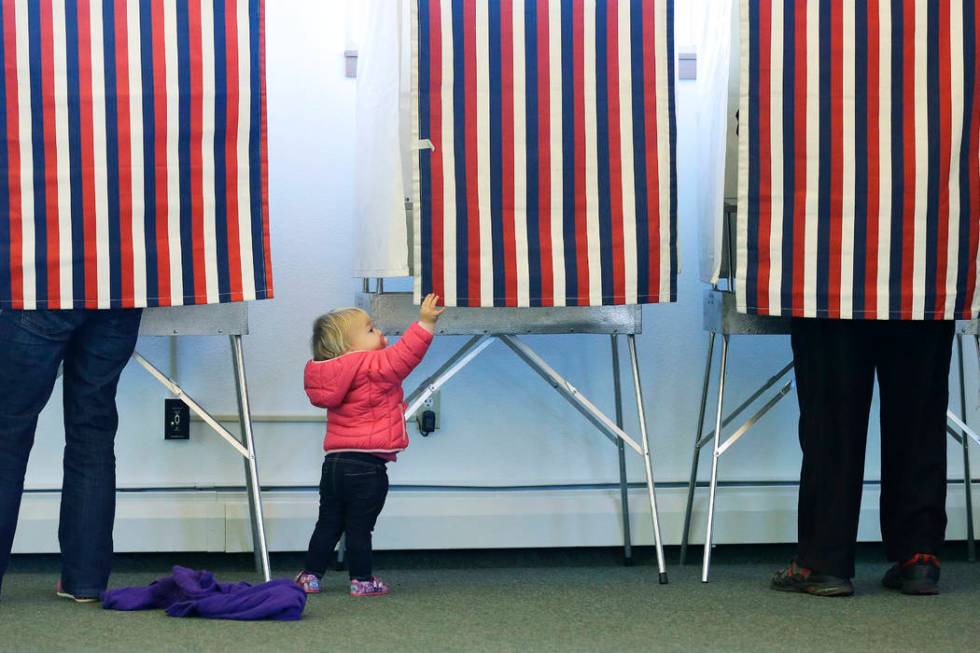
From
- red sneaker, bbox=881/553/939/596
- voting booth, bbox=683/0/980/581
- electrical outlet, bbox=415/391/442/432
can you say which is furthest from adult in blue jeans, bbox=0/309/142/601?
red sneaker, bbox=881/553/939/596

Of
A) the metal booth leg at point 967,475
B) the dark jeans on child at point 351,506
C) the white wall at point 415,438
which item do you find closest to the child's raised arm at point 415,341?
the dark jeans on child at point 351,506

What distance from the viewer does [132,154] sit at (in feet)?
8.75

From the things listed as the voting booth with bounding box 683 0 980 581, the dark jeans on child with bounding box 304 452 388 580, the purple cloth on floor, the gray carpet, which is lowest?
the gray carpet

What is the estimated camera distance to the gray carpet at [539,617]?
2.27m

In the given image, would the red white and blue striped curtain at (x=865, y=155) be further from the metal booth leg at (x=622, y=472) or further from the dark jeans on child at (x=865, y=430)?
the metal booth leg at (x=622, y=472)

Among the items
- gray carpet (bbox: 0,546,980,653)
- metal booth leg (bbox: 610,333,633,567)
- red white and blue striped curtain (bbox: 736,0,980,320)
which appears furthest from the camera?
metal booth leg (bbox: 610,333,633,567)

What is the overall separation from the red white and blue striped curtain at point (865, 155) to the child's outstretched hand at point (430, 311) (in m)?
0.66

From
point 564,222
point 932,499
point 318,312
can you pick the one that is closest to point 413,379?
point 318,312

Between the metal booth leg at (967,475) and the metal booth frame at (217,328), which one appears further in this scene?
the metal booth leg at (967,475)

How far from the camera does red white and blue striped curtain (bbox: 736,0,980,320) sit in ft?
8.89

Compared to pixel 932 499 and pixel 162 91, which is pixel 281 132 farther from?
pixel 932 499

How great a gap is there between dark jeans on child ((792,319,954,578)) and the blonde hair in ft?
3.31

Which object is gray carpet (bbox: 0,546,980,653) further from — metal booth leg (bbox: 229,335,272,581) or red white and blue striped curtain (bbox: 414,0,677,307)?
red white and blue striped curtain (bbox: 414,0,677,307)

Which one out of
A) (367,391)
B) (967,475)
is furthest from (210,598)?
(967,475)
